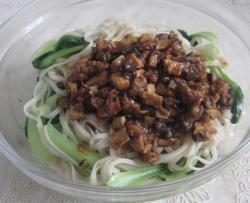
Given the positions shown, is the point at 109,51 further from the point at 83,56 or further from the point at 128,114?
the point at 128,114

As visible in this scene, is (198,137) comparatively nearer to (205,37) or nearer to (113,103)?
(113,103)

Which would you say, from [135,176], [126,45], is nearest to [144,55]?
[126,45]

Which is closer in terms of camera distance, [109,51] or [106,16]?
[109,51]

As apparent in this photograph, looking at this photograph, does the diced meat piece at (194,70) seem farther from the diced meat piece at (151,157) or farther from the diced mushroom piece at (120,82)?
the diced meat piece at (151,157)

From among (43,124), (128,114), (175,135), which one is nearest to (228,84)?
(175,135)

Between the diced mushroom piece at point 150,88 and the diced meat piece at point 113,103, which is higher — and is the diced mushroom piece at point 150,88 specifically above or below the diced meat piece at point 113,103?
above

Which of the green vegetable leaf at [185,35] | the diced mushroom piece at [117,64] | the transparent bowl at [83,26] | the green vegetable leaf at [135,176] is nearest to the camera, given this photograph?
the transparent bowl at [83,26]

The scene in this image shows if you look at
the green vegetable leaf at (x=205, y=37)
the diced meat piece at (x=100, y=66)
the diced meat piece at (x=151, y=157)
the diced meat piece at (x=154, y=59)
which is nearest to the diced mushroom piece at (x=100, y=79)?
the diced meat piece at (x=100, y=66)
